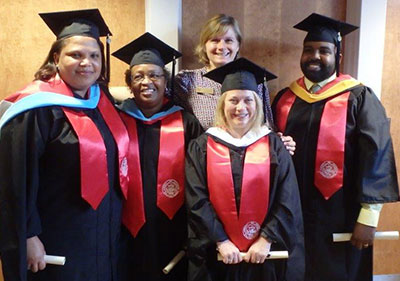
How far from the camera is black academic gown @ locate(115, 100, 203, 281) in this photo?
1908 millimetres

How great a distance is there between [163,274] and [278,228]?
0.66m

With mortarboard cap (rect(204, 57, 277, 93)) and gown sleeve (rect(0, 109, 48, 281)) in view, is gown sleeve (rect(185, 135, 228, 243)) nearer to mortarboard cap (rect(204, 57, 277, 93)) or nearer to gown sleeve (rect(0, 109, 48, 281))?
mortarboard cap (rect(204, 57, 277, 93))

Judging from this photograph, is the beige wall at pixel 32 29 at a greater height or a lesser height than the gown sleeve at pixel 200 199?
greater

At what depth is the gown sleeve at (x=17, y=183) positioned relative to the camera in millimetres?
1485

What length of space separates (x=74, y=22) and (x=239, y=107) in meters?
0.84

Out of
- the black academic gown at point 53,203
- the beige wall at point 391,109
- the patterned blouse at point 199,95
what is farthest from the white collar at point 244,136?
the beige wall at point 391,109

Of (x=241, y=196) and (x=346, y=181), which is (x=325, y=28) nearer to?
(x=346, y=181)

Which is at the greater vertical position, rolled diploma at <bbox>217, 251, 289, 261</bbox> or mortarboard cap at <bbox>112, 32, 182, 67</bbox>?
mortarboard cap at <bbox>112, 32, 182, 67</bbox>

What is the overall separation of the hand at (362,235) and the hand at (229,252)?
704 mm

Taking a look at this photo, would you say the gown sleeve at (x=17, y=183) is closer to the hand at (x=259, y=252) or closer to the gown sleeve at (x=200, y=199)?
the gown sleeve at (x=200, y=199)

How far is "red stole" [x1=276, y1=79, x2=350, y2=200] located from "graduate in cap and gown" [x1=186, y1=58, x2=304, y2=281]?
31cm

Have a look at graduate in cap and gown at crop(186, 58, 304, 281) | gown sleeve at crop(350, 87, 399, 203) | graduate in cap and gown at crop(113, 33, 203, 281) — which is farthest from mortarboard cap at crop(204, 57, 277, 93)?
gown sleeve at crop(350, 87, 399, 203)

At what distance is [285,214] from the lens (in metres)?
1.75

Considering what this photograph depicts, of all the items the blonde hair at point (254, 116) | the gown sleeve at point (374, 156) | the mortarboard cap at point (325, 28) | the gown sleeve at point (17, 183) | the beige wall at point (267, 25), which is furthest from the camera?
the beige wall at point (267, 25)
